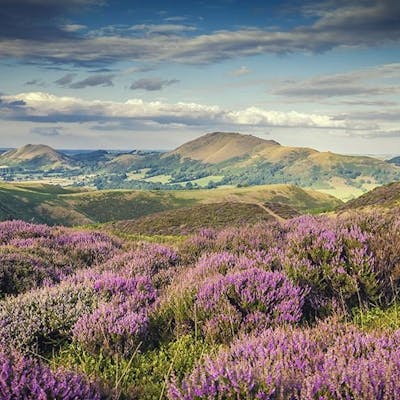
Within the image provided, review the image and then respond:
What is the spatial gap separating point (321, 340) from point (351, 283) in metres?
2.73

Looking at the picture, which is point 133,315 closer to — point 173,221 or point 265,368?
point 265,368

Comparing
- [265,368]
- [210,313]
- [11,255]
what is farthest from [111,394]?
[11,255]

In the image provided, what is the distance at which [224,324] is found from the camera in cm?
613

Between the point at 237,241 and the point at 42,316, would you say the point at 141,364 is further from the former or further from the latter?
the point at 237,241

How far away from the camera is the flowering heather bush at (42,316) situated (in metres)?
6.16

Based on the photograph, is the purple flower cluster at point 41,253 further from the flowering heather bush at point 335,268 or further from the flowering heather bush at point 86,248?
the flowering heather bush at point 335,268

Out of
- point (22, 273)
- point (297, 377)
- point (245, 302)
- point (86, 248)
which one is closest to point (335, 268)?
point (245, 302)

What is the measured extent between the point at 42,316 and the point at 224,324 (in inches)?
101

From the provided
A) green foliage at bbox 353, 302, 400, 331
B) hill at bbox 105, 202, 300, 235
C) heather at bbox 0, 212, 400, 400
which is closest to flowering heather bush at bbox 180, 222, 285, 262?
heather at bbox 0, 212, 400, 400

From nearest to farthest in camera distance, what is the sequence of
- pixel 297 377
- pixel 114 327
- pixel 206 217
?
pixel 297 377
pixel 114 327
pixel 206 217

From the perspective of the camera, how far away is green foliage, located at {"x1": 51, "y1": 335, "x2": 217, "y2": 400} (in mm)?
4664

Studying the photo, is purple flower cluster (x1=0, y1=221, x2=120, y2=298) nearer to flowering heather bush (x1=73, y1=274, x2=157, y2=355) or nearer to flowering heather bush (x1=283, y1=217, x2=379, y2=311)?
flowering heather bush (x1=73, y1=274, x2=157, y2=355)

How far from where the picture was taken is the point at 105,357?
5676mm

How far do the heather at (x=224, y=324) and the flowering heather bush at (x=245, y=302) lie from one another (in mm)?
19
